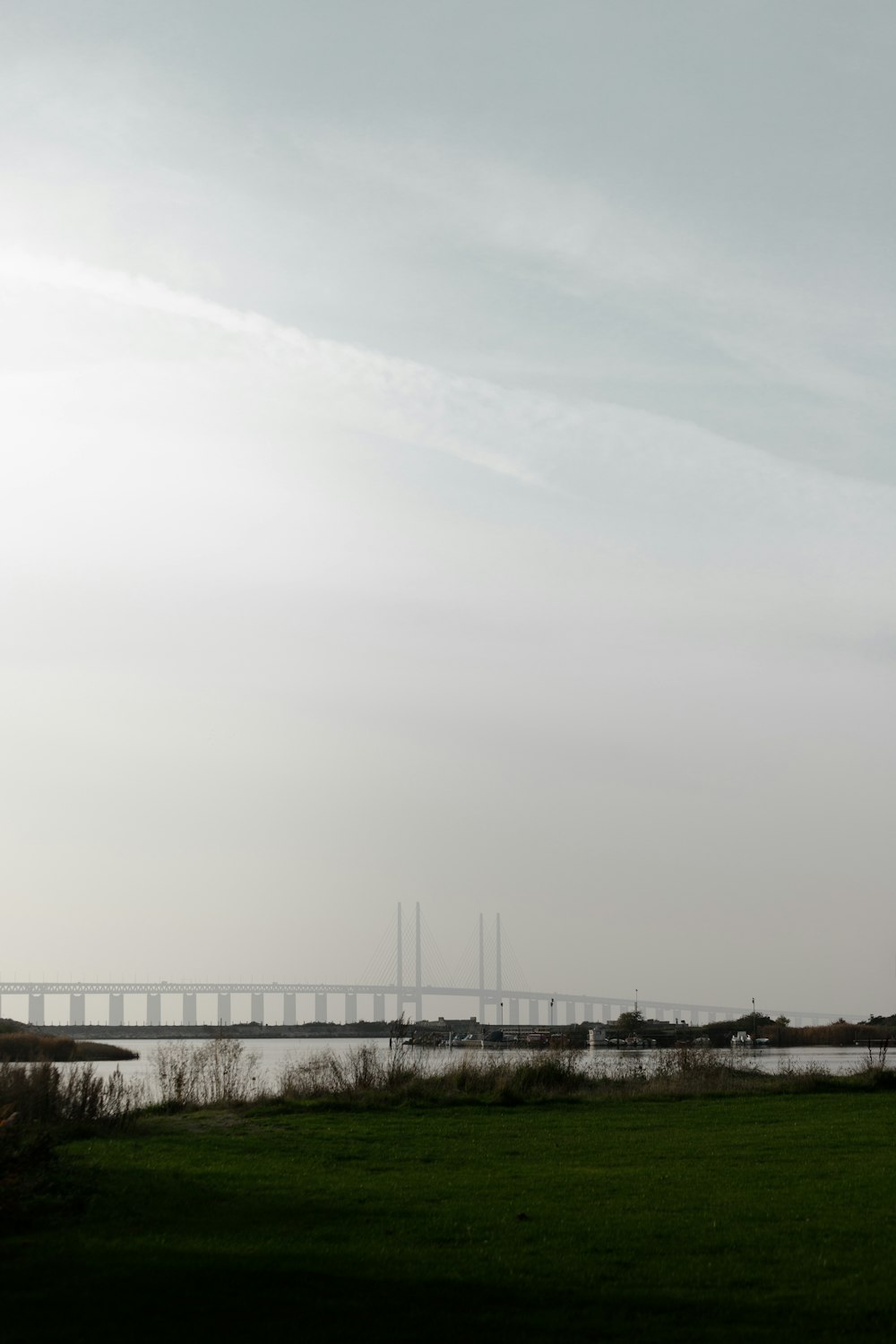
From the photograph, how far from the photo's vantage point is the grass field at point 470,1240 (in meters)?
8.60

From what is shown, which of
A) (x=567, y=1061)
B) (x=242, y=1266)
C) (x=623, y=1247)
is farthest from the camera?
(x=567, y=1061)

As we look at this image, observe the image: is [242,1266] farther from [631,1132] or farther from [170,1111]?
[170,1111]

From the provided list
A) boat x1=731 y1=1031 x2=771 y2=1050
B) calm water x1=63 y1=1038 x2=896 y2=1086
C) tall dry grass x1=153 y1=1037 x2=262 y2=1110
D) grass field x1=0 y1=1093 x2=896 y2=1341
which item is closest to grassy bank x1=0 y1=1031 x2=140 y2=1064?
calm water x1=63 y1=1038 x2=896 y2=1086

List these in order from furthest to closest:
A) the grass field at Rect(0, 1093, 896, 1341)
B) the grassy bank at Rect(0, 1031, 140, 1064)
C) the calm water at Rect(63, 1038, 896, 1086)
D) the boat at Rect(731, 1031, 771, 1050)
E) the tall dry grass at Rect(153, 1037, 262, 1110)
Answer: the boat at Rect(731, 1031, 771, 1050)
the grassy bank at Rect(0, 1031, 140, 1064)
the calm water at Rect(63, 1038, 896, 1086)
the tall dry grass at Rect(153, 1037, 262, 1110)
the grass field at Rect(0, 1093, 896, 1341)

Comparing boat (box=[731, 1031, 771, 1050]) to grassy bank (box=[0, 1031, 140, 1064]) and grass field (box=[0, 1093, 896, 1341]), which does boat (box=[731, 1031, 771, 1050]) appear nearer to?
grassy bank (box=[0, 1031, 140, 1064])

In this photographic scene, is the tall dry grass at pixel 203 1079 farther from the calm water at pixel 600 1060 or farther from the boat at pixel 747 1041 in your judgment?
the boat at pixel 747 1041

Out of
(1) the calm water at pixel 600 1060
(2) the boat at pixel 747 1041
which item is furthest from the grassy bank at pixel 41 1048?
(2) the boat at pixel 747 1041

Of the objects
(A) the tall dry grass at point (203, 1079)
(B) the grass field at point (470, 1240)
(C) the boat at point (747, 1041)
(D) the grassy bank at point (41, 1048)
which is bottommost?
(C) the boat at point (747, 1041)

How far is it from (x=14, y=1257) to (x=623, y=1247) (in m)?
5.00

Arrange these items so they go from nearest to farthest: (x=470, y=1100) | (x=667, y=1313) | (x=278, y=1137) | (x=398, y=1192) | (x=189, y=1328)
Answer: (x=189, y=1328)
(x=667, y=1313)
(x=398, y=1192)
(x=278, y=1137)
(x=470, y=1100)

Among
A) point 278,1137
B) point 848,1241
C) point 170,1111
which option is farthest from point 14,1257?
point 170,1111

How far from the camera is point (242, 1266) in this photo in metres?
9.98

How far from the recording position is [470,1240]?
37.2 feet

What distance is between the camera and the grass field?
339 inches
